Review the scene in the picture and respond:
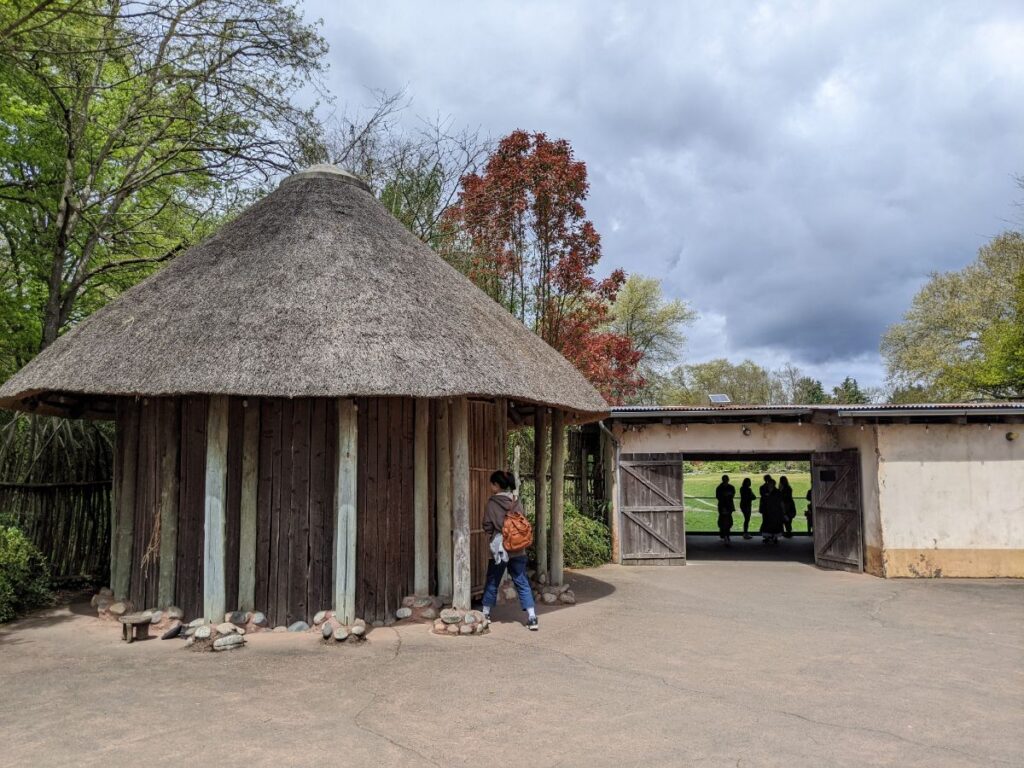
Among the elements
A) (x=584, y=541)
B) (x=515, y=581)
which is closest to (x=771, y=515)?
(x=584, y=541)

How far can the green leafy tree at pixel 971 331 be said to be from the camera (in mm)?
26703

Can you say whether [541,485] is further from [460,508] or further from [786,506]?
[786,506]

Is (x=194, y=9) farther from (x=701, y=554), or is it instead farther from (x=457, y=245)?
(x=701, y=554)

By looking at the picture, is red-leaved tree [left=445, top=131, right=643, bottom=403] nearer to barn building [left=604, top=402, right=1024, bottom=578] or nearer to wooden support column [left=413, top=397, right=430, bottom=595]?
barn building [left=604, top=402, right=1024, bottom=578]

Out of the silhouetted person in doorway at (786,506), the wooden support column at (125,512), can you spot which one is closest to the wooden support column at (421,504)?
the wooden support column at (125,512)

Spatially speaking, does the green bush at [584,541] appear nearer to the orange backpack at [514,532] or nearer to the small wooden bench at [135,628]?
the orange backpack at [514,532]

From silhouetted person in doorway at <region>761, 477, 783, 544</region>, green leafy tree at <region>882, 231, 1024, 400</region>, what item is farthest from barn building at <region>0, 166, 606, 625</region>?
green leafy tree at <region>882, 231, 1024, 400</region>

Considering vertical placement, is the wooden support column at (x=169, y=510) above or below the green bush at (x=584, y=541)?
above

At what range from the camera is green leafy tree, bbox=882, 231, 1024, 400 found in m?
26.7

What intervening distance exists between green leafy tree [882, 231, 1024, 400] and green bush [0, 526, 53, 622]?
2961 centimetres

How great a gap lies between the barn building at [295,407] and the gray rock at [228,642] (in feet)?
2.16

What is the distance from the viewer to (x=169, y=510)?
8.21 meters

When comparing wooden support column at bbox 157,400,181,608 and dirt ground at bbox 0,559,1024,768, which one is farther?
wooden support column at bbox 157,400,181,608

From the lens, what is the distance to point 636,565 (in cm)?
1409
